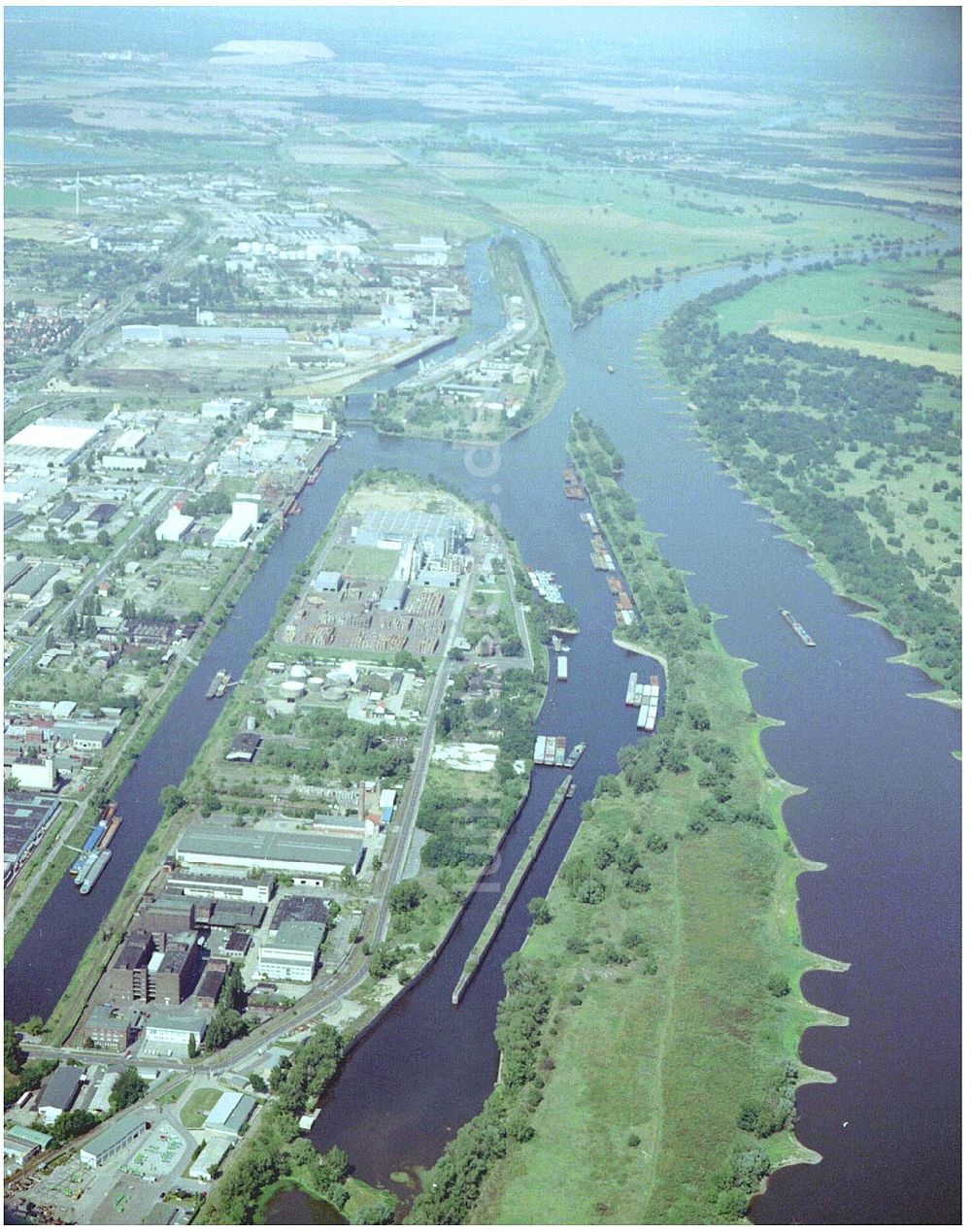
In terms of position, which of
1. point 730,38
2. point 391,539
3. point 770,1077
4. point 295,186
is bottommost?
point 770,1077

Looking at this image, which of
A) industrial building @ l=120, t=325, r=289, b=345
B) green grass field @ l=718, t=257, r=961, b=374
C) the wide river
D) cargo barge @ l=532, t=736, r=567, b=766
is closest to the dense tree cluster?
the wide river

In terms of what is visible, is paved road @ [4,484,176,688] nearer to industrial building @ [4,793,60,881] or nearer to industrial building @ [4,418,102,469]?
industrial building @ [4,418,102,469]

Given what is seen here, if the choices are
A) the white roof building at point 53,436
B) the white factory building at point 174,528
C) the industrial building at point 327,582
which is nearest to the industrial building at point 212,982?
the industrial building at point 327,582

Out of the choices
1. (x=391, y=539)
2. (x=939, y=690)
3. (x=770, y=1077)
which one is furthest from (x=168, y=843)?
(x=939, y=690)

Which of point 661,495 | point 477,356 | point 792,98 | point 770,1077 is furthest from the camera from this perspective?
point 792,98

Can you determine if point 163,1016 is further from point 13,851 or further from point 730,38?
point 730,38

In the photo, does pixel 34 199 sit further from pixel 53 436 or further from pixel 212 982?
Answer: pixel 212 982
